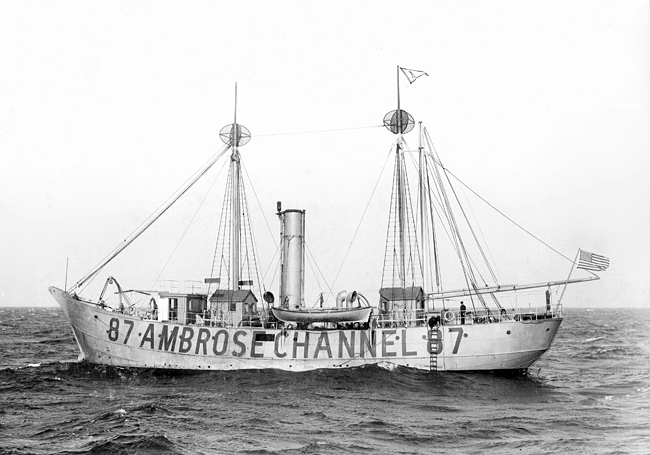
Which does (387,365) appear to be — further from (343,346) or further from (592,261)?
(592,261)

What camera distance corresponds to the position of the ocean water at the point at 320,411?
19.7 m

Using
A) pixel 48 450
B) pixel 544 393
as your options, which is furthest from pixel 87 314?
pixel 544 393

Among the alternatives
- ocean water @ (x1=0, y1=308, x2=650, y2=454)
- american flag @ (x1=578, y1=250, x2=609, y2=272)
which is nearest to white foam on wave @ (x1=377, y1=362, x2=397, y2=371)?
ocean water @ (x1=0, y1=308, x2=650, y2=454)

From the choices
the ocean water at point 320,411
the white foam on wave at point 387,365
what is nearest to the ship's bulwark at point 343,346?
the white foam on wave at point 387,365

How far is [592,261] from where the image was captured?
31.8 metres

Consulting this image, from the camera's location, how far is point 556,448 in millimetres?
19234

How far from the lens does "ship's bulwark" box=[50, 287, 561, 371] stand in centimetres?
3341

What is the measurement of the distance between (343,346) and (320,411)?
895 cm

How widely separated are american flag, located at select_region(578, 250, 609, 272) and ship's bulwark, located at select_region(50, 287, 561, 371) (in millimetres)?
3797

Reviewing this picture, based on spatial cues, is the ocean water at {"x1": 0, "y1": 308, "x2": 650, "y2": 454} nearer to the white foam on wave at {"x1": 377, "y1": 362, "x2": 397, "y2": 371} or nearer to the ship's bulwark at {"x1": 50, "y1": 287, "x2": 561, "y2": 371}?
the white foam on wave at {"x1": 377, "y1": 362, "x2": 397, "y2": 371}

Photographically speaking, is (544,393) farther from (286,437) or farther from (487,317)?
(286,437)

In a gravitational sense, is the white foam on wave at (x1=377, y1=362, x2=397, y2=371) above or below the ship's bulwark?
below

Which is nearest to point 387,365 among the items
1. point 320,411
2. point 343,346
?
point 343,346

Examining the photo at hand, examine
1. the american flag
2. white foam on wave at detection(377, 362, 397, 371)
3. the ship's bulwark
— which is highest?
the american flag
